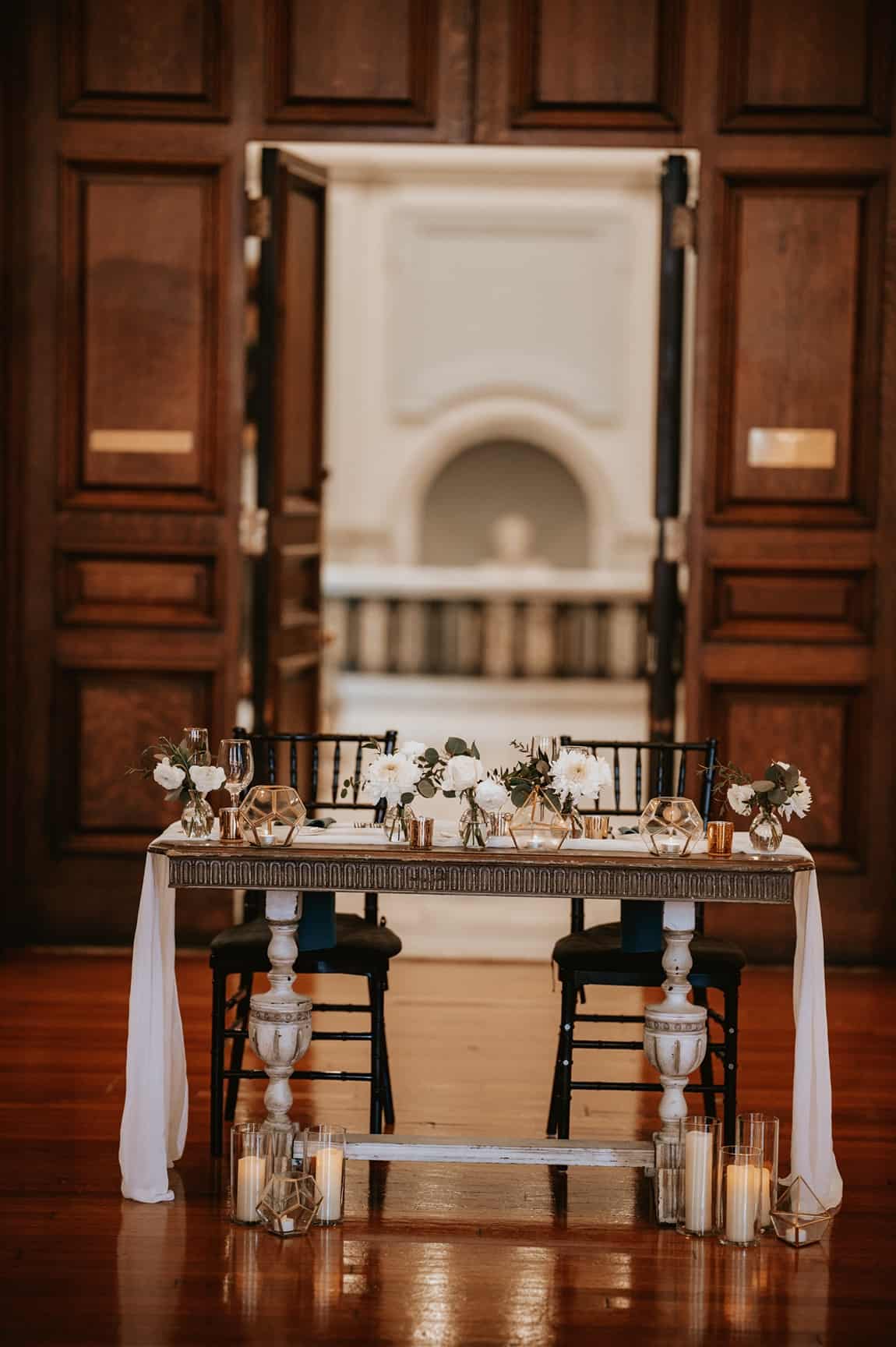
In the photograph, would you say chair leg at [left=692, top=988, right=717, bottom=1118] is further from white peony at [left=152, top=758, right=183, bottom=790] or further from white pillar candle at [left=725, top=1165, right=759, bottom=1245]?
white peony at [left=152, top=758, right=183, bottom=790]

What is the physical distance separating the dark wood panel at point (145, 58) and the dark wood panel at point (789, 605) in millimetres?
2203

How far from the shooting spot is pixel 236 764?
356cm

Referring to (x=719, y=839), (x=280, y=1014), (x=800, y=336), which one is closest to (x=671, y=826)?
(x=719, y=839)

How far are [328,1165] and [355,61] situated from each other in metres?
3.58

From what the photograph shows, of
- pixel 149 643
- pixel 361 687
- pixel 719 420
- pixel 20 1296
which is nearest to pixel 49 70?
pixel 149 643

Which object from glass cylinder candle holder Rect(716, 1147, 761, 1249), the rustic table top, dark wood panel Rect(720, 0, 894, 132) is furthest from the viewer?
dark wood panel Rect(720, 0, 894, 132)

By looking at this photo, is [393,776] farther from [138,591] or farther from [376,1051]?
[138,591]

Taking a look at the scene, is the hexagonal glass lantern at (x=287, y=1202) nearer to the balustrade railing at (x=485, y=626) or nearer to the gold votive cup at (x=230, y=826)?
the gold votive cup at (x=230, y=826)

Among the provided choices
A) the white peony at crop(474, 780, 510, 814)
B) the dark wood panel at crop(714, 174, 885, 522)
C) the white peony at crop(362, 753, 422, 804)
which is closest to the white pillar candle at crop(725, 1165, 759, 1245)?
the white peony at crop(474, 780, 510, 814)

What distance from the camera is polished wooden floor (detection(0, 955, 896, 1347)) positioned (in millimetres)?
2963

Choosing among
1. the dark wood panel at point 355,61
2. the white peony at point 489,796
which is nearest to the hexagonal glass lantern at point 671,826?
the white peony at point 489,796

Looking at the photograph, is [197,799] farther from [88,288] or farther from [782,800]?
[88,288]

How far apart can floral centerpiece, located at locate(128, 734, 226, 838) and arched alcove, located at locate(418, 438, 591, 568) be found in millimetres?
8727

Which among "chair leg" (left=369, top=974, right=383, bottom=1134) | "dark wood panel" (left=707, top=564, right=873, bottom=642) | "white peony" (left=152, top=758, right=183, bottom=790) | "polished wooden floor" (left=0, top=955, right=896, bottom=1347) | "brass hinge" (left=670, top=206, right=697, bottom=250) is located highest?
"brass hinge" (left=670, top=206, right=697, bottom=250)
